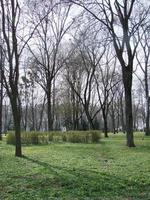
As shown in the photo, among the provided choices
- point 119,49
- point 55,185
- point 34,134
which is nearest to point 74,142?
point 34,134

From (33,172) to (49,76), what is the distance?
30038mm

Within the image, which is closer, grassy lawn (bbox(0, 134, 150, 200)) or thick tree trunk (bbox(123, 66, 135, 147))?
grassy lawn (bbox(0, 134, 150, 200))

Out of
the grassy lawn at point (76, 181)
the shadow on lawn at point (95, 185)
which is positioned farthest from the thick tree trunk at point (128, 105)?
the shadow on lawn at point (95, 185)

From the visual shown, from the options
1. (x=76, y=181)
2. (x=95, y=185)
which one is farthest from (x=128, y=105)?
(x=95, y=185)

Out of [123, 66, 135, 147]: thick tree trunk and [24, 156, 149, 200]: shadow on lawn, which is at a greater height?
[123, 66, 135, 147]: thick tree trunk

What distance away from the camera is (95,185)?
10047mm

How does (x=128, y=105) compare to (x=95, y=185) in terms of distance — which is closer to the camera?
(x=95, y=185)

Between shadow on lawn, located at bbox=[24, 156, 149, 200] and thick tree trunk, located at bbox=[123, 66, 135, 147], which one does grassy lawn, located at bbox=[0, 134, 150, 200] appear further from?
thick tree trunk, located at bbox=[123, 66, 135, 147]

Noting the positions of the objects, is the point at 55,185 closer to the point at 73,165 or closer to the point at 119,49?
the point at 73,165

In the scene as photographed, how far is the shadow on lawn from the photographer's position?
8.95 meters

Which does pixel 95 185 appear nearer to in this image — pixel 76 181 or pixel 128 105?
pixel 76 181

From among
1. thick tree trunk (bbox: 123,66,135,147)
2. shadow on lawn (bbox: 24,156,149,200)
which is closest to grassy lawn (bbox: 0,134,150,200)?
shadow on lawn (bbox: 24,156,149,200)

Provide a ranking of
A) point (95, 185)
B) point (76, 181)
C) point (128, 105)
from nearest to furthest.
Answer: point (95, 185), point (76, 181), point (128, 105)

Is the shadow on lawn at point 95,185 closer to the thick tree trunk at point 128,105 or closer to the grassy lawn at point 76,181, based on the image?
the grassy lawn at point 76,181
